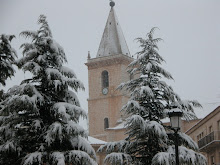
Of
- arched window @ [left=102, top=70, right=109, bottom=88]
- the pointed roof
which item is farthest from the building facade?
the pointed roof

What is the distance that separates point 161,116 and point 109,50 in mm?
54252

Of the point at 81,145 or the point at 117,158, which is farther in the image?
the point at 117,158

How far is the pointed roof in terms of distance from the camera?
252 ft

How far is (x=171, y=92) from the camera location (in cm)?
2306

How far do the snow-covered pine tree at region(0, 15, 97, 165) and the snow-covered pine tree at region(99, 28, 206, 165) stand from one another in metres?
3.00

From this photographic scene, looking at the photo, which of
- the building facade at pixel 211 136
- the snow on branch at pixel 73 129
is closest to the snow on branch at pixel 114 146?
the snow on branch at pixel 73 129

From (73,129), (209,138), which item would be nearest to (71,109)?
(73,129)

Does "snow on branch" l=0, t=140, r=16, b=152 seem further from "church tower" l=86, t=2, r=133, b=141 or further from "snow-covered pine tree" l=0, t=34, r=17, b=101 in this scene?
"church tower" l=86, t=2, r=133, b=141

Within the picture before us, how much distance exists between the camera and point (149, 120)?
75.6ft

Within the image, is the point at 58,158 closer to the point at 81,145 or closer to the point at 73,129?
the point at 73,129

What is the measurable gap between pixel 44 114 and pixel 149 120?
17.7 ft

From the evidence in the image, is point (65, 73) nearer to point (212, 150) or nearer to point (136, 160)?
point (136, 160)

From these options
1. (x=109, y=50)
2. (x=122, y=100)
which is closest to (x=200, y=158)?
(x=122, y=100)

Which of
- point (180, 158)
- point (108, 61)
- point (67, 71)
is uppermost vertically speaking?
point (108, 61)
